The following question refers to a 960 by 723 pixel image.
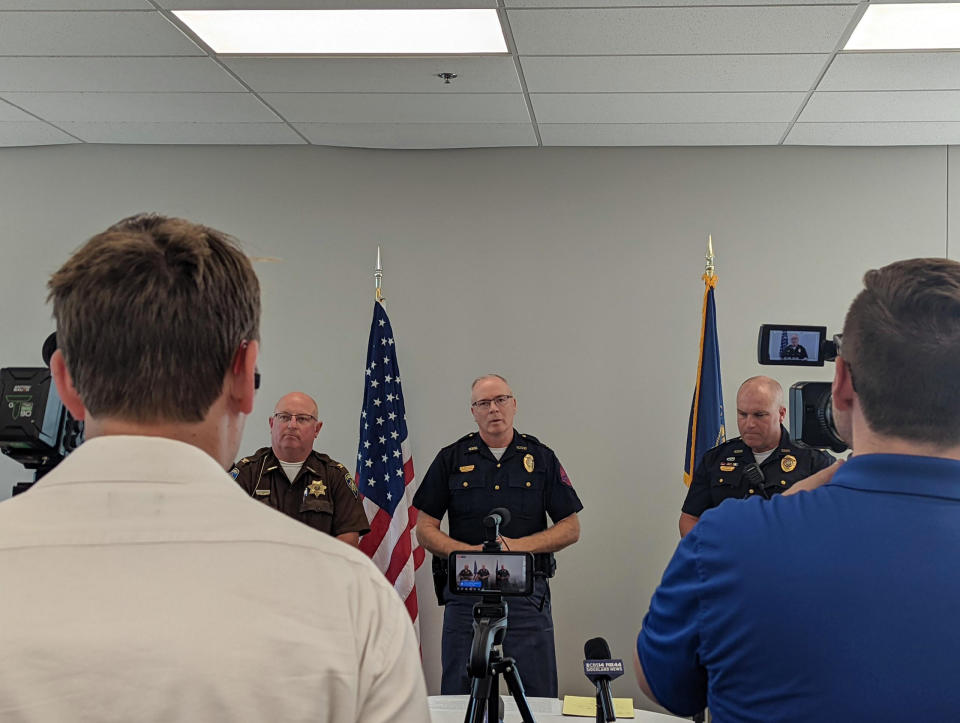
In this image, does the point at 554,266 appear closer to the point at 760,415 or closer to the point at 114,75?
the point at 760,415

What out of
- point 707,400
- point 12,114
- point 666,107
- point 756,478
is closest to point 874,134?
point 666,107

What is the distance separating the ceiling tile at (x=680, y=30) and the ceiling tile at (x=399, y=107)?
644 mm

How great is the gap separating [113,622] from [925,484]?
2.85 feet

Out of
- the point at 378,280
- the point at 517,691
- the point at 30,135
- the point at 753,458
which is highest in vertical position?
the point at 30,135

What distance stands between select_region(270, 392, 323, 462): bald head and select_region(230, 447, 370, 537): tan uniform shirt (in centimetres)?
5

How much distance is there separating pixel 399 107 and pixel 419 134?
16.1 inches

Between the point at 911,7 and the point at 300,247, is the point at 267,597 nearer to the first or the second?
the point at 911,7

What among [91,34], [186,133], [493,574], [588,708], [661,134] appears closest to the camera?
[493,574]

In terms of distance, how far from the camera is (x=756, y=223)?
4812 millimetres

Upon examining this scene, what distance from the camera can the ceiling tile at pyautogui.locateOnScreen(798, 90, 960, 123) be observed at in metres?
4.02

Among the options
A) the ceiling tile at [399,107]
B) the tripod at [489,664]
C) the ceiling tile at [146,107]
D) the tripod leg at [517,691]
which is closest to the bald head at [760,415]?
the ceiling tile at [399,107]

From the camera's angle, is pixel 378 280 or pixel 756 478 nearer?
pixel 756 478

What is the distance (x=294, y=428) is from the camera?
410 centimetres

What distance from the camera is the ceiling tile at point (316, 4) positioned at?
3152 millimetres
